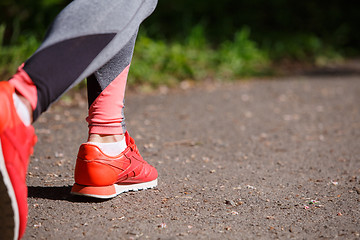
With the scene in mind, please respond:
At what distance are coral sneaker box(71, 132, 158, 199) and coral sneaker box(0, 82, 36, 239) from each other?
41 centimetres

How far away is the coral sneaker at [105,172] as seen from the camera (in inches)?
66.2

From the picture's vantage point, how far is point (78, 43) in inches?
50.8

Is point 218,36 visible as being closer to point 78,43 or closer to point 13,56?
point 13,56

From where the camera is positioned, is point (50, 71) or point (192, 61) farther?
point (192, 61)

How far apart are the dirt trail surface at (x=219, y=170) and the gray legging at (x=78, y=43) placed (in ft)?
1.78

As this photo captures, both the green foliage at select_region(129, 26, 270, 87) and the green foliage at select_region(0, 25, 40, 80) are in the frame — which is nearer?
the green foliage at select_region(0, 25, 40, 80)

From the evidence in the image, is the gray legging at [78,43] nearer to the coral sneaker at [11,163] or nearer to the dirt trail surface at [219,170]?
the coral sneaker at [11,163]

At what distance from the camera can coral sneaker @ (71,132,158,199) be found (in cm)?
168

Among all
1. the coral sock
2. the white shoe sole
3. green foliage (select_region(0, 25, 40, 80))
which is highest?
green foliage (select_region(0, 25, 40, 80))

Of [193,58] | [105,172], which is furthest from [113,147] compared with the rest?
[193,58]

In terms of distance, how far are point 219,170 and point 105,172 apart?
0.78 m

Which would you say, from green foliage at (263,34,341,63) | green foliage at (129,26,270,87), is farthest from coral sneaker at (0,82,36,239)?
green foliage at (263,34,341,63)

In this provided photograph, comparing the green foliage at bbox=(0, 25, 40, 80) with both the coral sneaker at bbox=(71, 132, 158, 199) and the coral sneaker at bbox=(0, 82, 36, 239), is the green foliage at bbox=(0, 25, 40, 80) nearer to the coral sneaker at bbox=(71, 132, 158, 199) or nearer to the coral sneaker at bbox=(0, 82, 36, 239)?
the coral sneaker at bbox=(71, 132, 158, 199)

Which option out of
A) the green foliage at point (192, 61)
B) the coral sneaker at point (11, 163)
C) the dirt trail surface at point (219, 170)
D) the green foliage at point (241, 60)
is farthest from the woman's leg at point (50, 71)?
the green foliage at point (241, 60)
